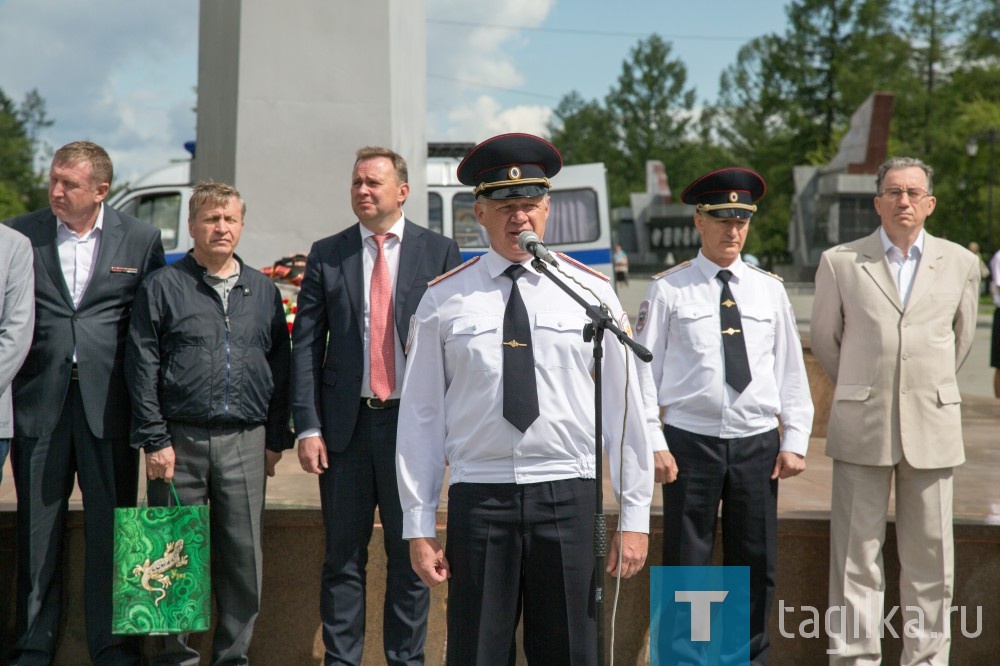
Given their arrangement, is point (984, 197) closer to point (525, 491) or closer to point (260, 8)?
point (260, 8)

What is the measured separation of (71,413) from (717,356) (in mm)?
2763

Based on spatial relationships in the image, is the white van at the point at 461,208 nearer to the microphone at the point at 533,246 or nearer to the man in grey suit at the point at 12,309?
the man in grey suit at the point at 12,309

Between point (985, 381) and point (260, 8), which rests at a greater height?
point (260, 8)

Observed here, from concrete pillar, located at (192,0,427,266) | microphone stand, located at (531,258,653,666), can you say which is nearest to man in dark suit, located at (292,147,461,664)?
microphone stand, located at (531,258,653,666)

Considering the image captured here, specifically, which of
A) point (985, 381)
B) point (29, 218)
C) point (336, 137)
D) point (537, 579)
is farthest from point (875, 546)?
point (985, 381)

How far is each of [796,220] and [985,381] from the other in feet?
109

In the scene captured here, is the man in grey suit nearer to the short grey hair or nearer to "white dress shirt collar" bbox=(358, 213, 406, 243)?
"white dress shirt collar" bbox=(358, 213, 406, 243)

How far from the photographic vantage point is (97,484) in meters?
4.42

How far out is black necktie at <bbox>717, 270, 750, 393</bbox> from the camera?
4.45 metres

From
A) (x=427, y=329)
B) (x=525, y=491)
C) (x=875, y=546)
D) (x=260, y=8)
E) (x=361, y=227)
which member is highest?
(x=260, y=8)

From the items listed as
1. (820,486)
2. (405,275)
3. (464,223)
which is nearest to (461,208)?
(464,223)
